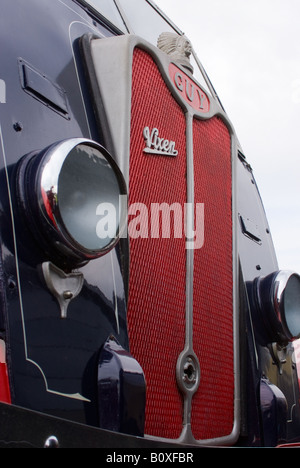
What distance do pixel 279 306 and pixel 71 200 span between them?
1.03 m

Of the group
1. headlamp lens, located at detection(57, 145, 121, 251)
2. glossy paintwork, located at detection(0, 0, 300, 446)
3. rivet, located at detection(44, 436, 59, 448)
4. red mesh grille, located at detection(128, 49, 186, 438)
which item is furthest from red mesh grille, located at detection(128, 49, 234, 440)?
rivet, located at detection(44, 436, 59, 448)

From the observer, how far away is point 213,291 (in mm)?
1739

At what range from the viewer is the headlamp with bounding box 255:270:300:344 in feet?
6.26

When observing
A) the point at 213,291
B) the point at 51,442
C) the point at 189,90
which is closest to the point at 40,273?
the point at 51,442

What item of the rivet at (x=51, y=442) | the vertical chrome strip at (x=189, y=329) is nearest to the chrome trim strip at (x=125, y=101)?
the vertical chrome strip at (x=189, y=329)

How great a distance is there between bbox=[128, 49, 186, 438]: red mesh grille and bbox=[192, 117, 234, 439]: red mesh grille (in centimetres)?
10

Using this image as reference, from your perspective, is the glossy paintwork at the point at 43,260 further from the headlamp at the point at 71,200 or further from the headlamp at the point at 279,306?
the headlamp at the point at 279,306

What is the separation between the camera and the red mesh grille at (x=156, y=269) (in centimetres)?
141

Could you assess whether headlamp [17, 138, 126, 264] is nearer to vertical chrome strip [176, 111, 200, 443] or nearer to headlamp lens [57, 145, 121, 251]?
headlamp lens [57, 145, 121, 251]

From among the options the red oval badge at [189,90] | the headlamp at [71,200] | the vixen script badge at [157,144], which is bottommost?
the headlamp at [71,200]

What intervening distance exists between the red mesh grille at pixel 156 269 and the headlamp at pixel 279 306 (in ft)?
1.44

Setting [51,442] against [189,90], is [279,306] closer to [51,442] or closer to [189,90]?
[189,90]
